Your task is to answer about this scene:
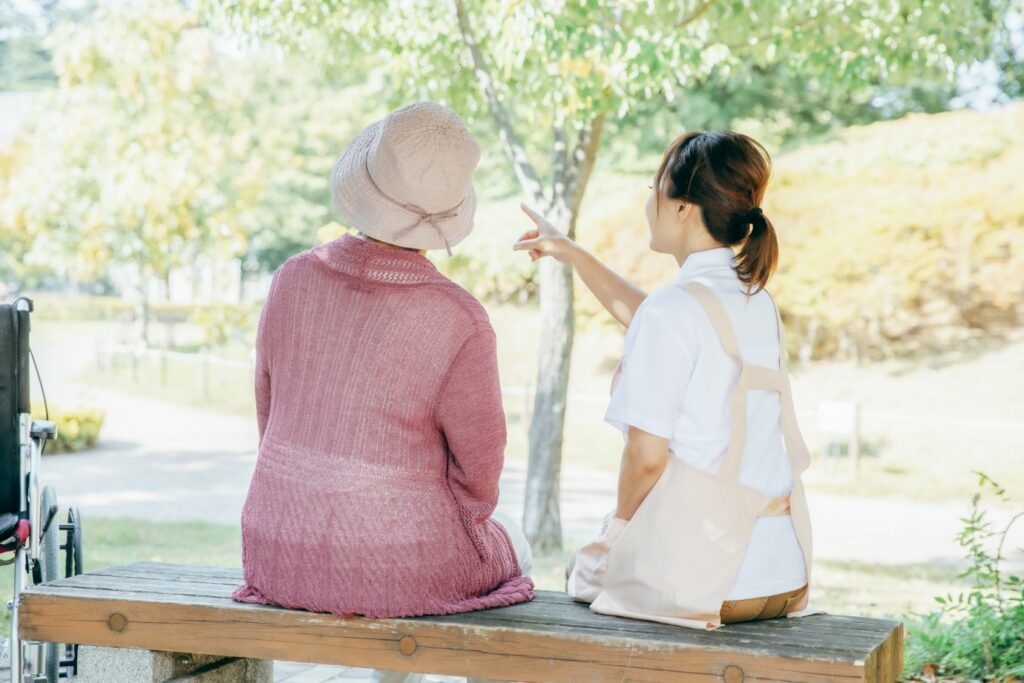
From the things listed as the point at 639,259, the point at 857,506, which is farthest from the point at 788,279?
the point at 857,506

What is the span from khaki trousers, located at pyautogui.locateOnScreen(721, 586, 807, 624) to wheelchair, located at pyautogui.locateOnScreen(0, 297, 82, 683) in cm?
165

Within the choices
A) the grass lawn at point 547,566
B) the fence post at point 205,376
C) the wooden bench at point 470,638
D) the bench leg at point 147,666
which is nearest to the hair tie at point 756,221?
the wooden bench at point 470,638

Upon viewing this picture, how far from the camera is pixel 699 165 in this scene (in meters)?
2.28

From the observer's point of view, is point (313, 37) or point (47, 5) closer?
point (313, 37)

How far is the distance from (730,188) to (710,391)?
381 millimetres

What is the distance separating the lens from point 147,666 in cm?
250

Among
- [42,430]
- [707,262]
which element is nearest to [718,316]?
[707,262]

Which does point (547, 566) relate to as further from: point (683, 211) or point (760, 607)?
point (683, 211)

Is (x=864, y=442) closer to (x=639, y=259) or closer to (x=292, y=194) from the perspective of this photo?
(x=639, y=259)

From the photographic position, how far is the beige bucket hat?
7.59 feet

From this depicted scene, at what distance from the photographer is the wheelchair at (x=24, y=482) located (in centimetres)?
293

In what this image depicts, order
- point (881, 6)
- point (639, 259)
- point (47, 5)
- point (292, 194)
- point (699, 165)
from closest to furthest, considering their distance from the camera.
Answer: point (699, 165) → point (881, 6) → point (639, 259) → point (292, 194) → point (47, 5)

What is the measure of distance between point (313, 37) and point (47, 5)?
1937cm

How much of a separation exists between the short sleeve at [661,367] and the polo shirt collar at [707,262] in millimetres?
100
